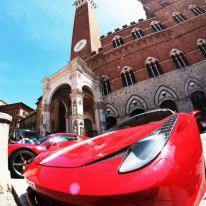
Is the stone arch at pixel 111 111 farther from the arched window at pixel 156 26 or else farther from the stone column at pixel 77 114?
the arched window at pixel 156 26

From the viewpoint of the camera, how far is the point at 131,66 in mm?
17750

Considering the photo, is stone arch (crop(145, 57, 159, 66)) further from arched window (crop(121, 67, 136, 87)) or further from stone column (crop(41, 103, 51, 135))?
stone column (crop(41, 103, 51, 135))

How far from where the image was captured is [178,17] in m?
18.6

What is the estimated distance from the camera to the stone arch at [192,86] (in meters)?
14.3

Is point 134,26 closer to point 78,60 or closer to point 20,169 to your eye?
point 78,60

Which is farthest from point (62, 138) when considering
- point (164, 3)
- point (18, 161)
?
point (164, 3)

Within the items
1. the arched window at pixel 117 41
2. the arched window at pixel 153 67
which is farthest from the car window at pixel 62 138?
the arched window at pixel 117 41

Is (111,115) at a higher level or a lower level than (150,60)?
lower

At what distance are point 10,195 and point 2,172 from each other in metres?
0.38

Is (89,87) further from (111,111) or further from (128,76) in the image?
(128,76)

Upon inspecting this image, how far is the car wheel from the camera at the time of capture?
4.38 m

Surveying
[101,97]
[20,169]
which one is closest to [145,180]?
[20,169]

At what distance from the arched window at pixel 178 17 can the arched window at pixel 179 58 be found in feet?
13.3

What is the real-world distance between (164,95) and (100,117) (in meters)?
5.96
